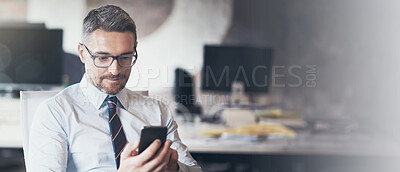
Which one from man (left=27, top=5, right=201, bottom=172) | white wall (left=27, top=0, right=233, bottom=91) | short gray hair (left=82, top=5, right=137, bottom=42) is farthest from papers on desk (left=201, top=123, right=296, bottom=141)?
white wall (left=27, top=0, right=233, bottom=91)

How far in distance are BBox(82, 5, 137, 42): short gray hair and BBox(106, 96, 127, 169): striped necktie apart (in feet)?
0.58

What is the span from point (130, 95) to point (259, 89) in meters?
2.03

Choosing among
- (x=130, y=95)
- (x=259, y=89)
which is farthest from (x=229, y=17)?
(x=130, y=95)

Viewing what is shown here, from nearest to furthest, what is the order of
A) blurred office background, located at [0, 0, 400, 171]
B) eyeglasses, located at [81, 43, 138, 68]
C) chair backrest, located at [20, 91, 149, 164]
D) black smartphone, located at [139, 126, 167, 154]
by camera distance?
black smartphone, located at [139, 126, 167, 154] → eyeglasses, located at [81, 43, 138, 68] → chair backrest, located at [20, 91, 149, 164] → blurred office background, located at [0, 0, 400, 171]

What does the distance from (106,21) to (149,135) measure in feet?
0.91

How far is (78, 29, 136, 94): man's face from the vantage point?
105cm

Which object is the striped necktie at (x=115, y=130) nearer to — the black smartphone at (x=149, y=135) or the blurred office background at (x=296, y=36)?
the black smartphone at (x=149, y=135)

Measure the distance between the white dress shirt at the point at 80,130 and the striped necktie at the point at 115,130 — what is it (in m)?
0.01

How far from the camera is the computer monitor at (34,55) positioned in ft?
7.48

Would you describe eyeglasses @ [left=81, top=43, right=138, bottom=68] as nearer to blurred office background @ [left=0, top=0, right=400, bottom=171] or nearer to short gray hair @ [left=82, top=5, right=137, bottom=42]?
short gray hair @ [left=82, top=5, right=137, bottom=42]

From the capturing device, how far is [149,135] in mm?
961

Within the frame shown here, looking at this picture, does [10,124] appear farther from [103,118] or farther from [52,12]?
[52,12]

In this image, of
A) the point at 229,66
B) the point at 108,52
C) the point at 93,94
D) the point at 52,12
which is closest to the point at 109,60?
the point at 108,52

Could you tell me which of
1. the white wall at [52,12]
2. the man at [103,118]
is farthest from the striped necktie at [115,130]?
the white wall at [52,12]
